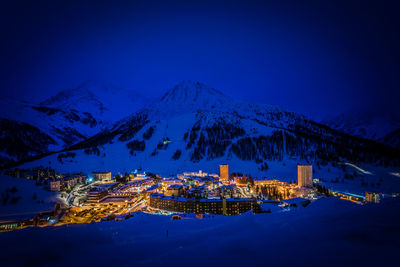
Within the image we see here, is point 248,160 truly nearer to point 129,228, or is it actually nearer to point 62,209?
point 62,209

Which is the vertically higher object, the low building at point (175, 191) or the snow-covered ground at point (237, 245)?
the snow-covered ground at point (237, 245)

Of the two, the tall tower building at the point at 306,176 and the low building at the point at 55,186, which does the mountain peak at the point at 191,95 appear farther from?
the low building at the point at 55,186

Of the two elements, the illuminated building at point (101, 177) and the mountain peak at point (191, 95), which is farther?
the mountain peak at point (191, 95)

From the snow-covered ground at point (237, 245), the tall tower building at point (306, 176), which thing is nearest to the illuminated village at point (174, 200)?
the tall tower building at point (306, 176)

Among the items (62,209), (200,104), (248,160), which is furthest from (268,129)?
(62,209)

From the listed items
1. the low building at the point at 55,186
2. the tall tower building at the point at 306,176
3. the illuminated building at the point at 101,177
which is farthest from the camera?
the illuminated building at the point at 101,177

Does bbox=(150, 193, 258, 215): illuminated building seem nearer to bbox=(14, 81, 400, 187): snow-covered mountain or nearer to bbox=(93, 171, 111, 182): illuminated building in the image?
bbox=(14, 81, 400, 187): snow-covered mountain
